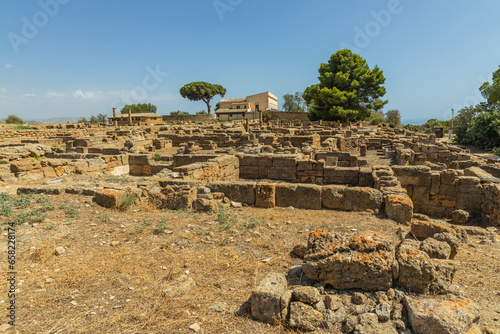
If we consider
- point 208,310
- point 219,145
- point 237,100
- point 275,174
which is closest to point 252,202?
point 275,174

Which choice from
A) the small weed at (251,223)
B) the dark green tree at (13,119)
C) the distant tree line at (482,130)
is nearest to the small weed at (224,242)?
the small weed at (251,223)

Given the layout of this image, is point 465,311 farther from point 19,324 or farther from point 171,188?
point 171,188

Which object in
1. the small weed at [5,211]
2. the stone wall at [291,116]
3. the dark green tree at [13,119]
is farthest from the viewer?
the stone wall at [291,116]

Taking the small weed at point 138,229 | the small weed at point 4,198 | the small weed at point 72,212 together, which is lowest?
the small weed at point 138,229

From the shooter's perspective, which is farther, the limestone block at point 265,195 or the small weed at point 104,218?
the limestone block at point 265,195

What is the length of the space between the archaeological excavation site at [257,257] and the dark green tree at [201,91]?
68.5m

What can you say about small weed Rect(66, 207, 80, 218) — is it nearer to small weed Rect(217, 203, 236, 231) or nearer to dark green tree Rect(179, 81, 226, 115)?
small weed Rect(217, 203, 236, 231)

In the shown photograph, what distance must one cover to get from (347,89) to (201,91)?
3995 centimetres

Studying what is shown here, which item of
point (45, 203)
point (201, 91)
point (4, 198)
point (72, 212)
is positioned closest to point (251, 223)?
point (72, 212)

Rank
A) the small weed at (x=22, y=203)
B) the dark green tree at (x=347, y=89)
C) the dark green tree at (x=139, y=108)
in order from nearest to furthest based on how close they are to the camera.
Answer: the small weed at (x=22, y=203)
the dark green tree at (x=347, y=89)
the dark green tree at (x=139, y=108)

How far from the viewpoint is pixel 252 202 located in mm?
7250

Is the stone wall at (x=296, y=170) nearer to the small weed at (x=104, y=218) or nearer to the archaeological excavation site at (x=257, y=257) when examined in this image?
the archaeological excavation site at (x=257, y=257)

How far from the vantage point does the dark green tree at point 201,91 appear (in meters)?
73.6

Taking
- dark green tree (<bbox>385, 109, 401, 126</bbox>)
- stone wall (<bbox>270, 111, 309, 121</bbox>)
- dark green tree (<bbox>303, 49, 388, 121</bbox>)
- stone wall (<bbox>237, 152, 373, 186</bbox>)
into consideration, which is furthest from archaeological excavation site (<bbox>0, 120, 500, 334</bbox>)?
dark green tree (<bbox>385, 109, 401, 126</bbox>)
